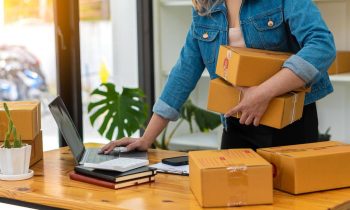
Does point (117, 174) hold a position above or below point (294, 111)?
below

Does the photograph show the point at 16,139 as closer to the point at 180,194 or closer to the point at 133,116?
the point at 180,194

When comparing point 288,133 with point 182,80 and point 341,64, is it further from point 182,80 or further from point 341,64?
point 341,64

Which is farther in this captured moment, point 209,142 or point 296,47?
point 209,142

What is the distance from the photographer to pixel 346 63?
11.4 ft

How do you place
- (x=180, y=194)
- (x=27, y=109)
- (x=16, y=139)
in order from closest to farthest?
(x=180, y=194) < (x=16, y=139) < (x=27, y=109)

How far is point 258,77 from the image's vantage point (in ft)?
5.90

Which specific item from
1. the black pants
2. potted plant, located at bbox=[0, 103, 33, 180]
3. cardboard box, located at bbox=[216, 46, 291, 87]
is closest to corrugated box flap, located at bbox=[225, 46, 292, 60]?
cardboard box, located at bbox=[216, 46, 291, 87]

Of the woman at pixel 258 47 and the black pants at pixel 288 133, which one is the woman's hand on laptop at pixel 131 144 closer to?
the woman at pixel 258 47

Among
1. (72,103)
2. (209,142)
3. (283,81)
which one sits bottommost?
(209,142)

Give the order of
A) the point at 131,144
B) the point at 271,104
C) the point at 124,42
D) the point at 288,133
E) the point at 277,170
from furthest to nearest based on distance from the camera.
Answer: the point at 124,42 → the point at 131,144 → the point at 288,133 → the point at 271,104 → the point at 277,170

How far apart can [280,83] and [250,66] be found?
10cm

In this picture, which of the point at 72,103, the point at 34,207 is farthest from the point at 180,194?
the point at 72,103

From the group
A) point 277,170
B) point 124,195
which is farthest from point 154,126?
point 277,170

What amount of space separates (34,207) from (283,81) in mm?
787
